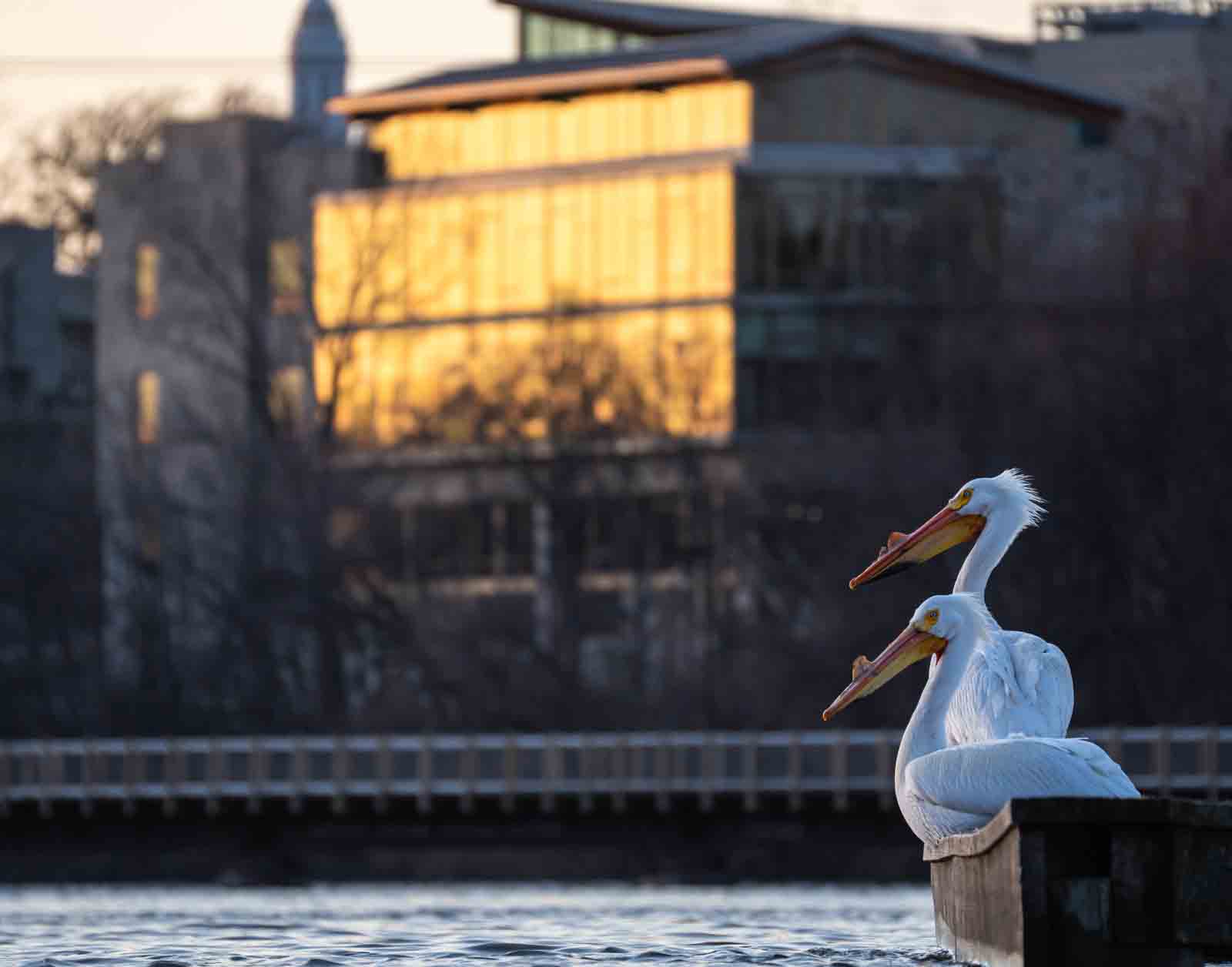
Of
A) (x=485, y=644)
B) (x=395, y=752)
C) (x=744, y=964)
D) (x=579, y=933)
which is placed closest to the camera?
(x=744, y=964)

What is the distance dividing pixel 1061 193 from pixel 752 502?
9.77 m

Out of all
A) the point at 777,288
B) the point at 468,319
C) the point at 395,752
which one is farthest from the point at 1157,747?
the point at 468,319

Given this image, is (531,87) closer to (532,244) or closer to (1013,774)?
(532,244)

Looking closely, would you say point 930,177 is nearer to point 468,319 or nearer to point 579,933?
point 468,319

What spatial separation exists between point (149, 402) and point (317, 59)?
22.8 m

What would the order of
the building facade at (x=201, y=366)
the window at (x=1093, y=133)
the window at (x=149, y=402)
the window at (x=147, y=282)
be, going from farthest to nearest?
the window at (x=149, y=402) → the window at (x=147, y=282) → the window at (x=1093, y=133) → the building facade at (x=201, y=366)

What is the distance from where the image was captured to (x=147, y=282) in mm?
87438

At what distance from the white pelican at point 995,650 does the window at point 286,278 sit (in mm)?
52233

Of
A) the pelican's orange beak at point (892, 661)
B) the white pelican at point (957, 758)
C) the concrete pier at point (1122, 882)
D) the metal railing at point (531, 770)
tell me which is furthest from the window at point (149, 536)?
the concrete pier at point (1122, 882)

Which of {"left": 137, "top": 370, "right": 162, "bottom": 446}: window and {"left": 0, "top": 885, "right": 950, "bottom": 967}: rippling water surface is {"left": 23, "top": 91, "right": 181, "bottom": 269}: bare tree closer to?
{"left": 137, "top": 370, "right": 162, "bottom": 446}: window

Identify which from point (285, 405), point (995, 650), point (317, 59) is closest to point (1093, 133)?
point (285, 405)

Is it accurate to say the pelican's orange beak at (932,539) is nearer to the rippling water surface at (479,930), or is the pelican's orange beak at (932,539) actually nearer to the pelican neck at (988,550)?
the pelican neck at (988,550)

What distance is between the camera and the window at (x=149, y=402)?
286 feet

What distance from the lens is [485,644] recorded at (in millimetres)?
63156
